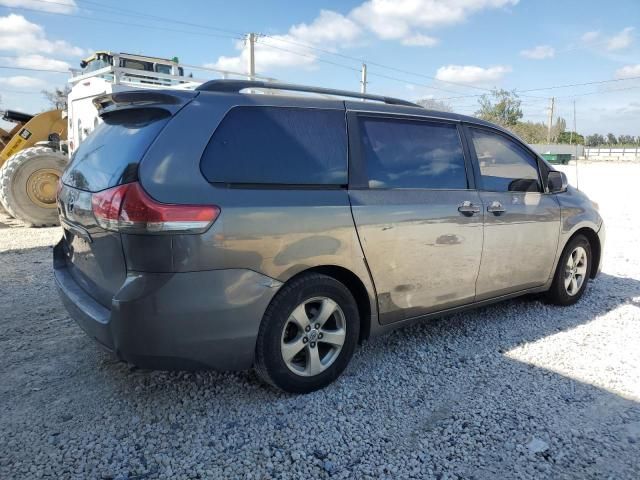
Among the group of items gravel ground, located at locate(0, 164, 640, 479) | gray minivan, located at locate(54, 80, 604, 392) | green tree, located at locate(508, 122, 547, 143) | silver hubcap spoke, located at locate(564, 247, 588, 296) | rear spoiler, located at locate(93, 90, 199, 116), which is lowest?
gravel ground, located at locate(0, 164, 640, 479)

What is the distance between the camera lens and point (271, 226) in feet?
8.84

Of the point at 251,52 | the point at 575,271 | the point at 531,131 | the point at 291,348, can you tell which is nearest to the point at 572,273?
the point at 575,271

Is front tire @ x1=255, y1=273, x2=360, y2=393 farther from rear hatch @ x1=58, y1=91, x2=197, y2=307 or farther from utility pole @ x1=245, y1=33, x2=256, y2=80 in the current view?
utility pole @ x1=245, y1=33, x2=256, y2=80

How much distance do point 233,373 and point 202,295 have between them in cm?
102

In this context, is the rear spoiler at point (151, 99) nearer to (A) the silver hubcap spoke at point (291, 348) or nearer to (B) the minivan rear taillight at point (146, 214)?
(B) the minivan rear taillight at point (146, 214)

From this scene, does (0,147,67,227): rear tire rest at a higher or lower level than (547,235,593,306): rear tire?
higher

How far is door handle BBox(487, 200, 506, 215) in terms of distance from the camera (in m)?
3.86

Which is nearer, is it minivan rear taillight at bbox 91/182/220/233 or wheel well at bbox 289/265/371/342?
minivan rear taillight at bbox 91/182/220/233

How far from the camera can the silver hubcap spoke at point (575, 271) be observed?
4844 mm

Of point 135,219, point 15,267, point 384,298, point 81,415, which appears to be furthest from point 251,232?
point 15,267

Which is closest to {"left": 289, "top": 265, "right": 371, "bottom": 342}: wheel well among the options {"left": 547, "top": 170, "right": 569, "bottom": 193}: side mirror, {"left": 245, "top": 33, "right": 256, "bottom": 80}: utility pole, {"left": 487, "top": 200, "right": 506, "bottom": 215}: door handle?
{"left": 487, "top": 200, "right": 506, "bottom": 215}: door handle

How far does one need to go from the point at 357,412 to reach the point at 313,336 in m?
0.52

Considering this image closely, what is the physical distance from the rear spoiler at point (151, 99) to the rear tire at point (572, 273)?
12.5 ft

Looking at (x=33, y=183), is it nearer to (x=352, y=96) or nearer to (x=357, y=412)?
(x=352, y=96)
